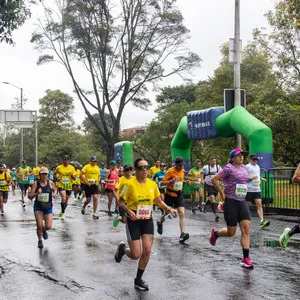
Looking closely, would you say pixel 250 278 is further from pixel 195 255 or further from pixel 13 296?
pixel 13 296

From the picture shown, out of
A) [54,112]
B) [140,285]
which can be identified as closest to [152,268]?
[140,285]

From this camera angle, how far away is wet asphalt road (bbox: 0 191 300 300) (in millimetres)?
6328

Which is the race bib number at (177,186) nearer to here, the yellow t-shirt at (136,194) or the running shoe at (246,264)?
the running shoe at (246,264)

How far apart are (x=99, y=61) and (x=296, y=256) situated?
86.8 feet

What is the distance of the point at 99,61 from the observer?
33.5 meters

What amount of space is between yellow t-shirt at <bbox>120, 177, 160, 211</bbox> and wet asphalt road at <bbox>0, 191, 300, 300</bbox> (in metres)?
1.06

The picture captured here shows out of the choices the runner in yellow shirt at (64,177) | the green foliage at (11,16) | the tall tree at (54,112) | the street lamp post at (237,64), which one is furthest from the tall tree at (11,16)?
the tall tree at (54,112)

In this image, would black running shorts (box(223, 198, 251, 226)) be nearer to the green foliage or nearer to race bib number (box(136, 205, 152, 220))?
race bib number (box(136, 205, 152, 220))

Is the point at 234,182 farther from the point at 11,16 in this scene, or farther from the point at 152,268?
the point at 11,16

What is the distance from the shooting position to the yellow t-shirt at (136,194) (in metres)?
6.75

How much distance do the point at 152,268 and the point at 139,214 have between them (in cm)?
147

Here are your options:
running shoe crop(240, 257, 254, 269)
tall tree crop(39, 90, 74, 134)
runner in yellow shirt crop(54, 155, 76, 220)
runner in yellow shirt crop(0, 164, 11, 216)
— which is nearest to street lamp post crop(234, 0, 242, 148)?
runner in yellow shirt crop(54, 155, 76, 220)

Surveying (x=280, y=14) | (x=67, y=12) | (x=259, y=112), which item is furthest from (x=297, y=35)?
(x=67, y=12)

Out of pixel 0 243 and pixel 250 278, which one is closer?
pixel 250 278
